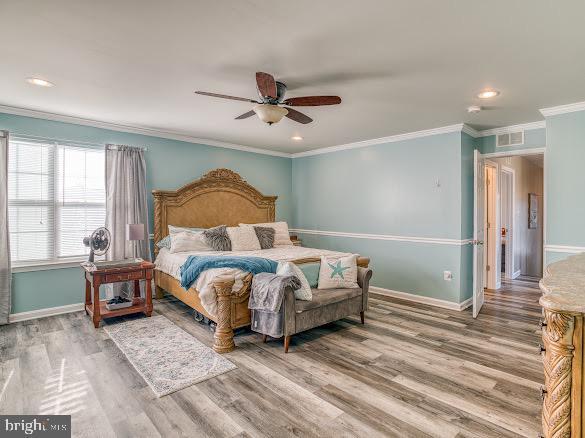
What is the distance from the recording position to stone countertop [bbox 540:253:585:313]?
100 centimetres

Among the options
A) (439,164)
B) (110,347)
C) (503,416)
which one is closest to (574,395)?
(503,416)

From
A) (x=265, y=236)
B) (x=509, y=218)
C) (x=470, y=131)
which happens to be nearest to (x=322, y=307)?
(x=265, y=236)

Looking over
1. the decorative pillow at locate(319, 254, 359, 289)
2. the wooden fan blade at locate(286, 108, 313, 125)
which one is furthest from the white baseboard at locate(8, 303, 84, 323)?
the wooden fan blade at locate(286, 108, 313, 125)

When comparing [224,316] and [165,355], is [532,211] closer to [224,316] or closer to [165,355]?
[224,316]

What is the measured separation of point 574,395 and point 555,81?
118 inches

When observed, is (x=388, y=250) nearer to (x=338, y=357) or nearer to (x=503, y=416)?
(x=338, y=357)

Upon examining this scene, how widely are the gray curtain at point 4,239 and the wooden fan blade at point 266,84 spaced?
332 cm

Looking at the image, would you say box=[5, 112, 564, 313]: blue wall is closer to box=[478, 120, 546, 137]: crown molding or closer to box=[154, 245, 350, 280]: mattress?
box=[478, 120, 546, 137]: crown molding

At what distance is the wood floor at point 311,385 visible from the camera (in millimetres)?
2043

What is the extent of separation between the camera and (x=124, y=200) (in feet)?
14.9

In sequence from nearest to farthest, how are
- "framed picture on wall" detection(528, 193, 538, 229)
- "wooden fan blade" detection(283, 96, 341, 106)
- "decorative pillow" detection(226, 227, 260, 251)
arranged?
"wooden fan blade" detection(283, 96, 341, 106) → "decorative pillow" detection(226, 227, 260, 251) → "framed picture on wall" detection(528, 193, 538, 229)

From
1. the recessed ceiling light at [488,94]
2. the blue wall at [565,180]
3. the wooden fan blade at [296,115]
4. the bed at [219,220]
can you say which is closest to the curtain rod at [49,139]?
the bed at [219,220]

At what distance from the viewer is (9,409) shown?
2182mm

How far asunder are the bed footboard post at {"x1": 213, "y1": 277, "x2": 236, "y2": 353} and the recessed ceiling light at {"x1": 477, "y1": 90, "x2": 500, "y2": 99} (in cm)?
309
